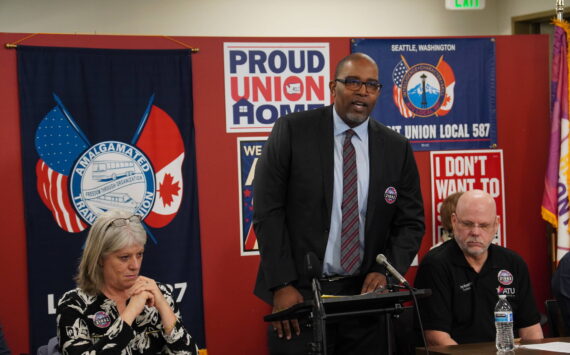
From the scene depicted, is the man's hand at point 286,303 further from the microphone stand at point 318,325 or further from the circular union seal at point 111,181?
the circular union seal at point 111,181

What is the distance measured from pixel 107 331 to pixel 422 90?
291cm

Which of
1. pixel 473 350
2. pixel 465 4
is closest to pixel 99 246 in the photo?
pixel 473 350

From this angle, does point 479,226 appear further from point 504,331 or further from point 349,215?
point 349,215

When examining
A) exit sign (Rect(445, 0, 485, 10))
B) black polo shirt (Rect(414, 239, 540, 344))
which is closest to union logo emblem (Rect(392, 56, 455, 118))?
exit sign (Rect(445, 0, 485, 10))

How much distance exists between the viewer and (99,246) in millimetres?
3006

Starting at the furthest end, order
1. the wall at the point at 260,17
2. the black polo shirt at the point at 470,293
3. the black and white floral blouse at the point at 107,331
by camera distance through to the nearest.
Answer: the wall at the point at 260,17
the black polo shirt at the point at 470,293
the black and white floral blouse at the point at 107,331

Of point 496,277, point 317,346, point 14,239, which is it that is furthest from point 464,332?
point 14,239

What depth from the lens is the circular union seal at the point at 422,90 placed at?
16.6 ft

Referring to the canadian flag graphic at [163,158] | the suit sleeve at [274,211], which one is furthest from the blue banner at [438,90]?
the suit sleeve at [274,211]

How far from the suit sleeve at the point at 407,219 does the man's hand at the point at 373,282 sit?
7 centimetres

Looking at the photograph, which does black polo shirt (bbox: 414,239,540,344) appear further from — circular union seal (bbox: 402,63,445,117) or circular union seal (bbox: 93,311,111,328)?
circular union seal (bbox: 402,63,445,117)

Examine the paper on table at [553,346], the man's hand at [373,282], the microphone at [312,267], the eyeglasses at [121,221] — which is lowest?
the paper on table at [553,346]

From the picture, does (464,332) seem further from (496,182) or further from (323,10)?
(323,10)

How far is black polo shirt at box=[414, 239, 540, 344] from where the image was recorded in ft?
11.5
